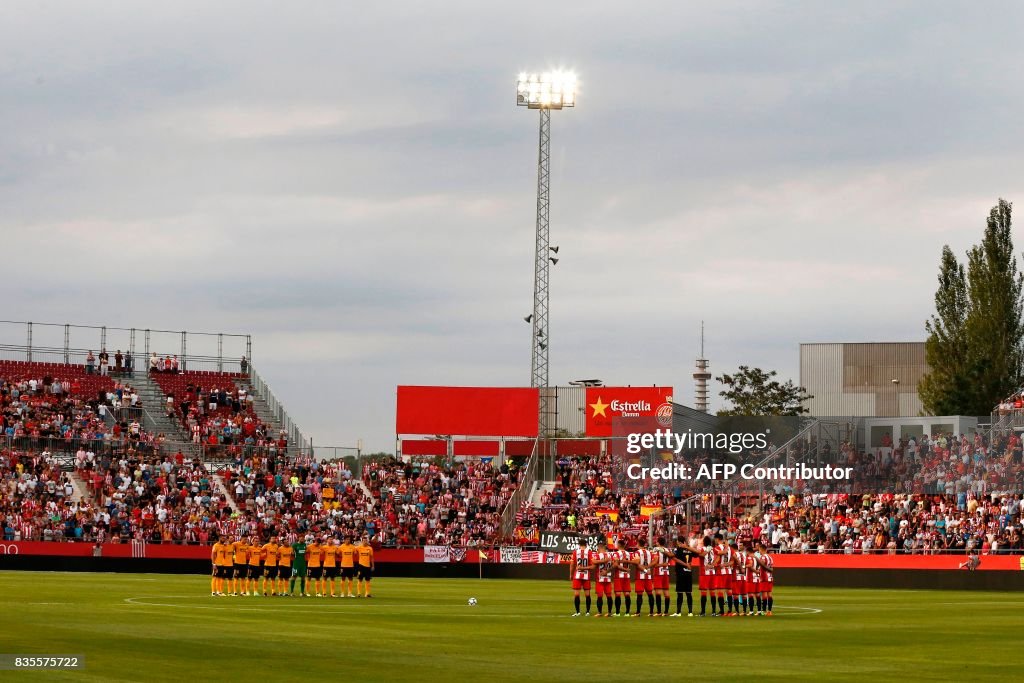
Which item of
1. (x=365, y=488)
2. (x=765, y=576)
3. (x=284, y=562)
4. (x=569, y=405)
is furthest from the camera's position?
(x=569, y=405)

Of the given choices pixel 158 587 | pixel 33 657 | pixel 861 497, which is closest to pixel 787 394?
pixel 861 497

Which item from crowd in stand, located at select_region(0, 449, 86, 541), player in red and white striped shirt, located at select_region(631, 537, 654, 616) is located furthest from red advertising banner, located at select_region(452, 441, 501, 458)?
player in red and white striped shirt, located at select_region(631, 537, 654, 616)

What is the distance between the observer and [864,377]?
414 feet

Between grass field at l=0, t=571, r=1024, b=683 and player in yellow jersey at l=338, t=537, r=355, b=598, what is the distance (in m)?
2.19

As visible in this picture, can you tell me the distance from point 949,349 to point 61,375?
55.0 meters

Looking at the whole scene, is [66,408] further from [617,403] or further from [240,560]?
[240,560]

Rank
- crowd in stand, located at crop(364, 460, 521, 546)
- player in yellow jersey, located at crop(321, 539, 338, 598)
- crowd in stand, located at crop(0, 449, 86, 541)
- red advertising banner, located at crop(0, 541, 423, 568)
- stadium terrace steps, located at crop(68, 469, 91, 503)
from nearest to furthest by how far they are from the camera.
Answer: player in yellow jersey, located at crop(321, 539, 338, 598)
red advertising banner, located at crop(0, 541, 423, 568)
crowd in stand, located at crop(0, 449, 86, 541)
stadium terrace steps, located at crop(68, 469, 91, 503)
crowd in stand, located at crop(364, 460, 521, 546)

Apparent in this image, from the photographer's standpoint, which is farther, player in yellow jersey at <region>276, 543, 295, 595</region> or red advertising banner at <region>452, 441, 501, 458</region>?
red advertising banner at <region>452, 441, 501, 458</region>

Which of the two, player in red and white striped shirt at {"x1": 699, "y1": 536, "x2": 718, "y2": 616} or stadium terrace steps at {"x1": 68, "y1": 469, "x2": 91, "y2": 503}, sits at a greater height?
stadium terrace steps at {"x1": 68, "y1": 469, "x2": 91, "y2": 503}

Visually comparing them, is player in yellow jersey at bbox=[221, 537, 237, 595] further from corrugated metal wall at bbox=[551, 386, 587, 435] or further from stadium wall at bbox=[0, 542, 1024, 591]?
corrugated metal wall at bbox=[551, 386, 587, 435]

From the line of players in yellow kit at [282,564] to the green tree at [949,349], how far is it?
6207cm

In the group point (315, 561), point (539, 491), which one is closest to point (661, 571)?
point (315, 561)

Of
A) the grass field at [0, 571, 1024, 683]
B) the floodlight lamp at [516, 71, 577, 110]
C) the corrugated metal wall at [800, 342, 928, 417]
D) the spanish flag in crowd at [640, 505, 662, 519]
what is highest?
the floodlight lamp at [516, 71, 577, 110]

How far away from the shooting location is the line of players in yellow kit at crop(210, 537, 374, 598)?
44.4 m
